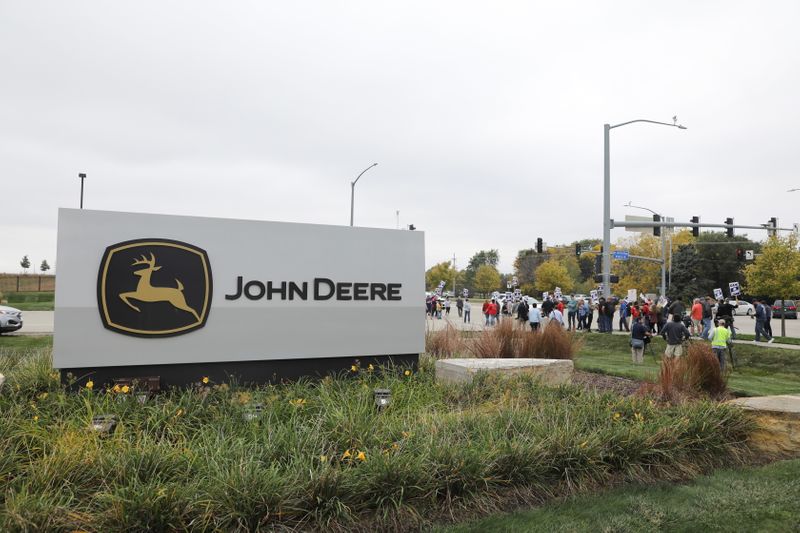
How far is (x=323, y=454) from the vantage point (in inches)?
188

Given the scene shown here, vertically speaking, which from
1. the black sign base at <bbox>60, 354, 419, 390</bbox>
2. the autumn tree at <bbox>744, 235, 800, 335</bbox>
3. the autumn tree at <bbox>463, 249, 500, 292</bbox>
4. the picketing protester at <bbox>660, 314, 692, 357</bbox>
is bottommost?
the black sign base at <bbox>60, 354, 419, 390</bbox>

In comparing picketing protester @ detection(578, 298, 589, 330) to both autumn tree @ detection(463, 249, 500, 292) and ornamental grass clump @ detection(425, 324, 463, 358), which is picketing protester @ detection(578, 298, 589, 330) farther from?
autumn tree @ detection(463, 249, 500, 292)

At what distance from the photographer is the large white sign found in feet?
22.2

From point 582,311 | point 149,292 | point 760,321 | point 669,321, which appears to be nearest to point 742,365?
point 669,321

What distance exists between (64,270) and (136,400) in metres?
1.79

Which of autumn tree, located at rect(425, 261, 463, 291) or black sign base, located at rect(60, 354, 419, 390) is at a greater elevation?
autumn tree, located at rect(425, 261, 463, 291)

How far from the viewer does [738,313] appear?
1673 inches

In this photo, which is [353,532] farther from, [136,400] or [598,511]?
[136,400]

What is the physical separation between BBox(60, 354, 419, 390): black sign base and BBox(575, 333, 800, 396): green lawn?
4.80 metres

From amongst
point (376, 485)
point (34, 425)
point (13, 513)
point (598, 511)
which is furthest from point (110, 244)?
point (598, 511)

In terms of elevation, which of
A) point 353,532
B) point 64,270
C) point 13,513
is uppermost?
point 64,270

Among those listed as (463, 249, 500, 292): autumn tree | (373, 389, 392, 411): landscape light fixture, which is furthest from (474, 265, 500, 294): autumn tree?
(373, 389, 392, 411): landscape light fixture

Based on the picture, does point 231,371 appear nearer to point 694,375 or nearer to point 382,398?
point 382,398

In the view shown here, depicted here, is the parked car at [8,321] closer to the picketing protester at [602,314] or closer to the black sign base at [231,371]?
the black sign base at [231,371]
